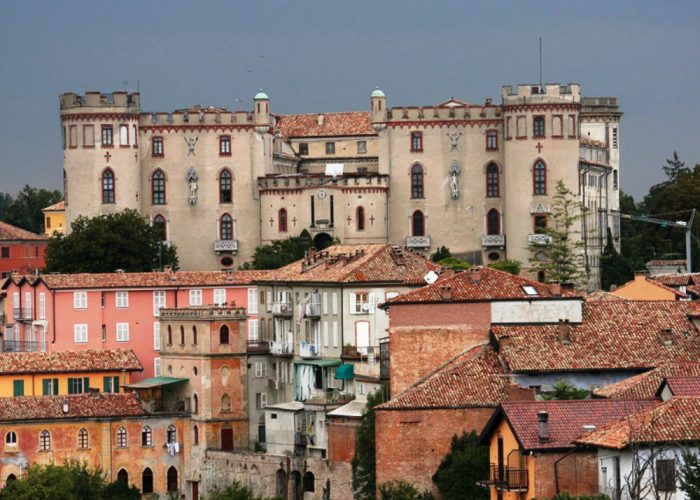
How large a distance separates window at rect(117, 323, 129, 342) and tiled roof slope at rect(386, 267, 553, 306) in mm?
30698

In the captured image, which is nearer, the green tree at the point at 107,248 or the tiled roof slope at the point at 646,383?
the tiled roof slope at the point at 646,383

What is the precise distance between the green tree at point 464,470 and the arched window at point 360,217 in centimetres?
6595

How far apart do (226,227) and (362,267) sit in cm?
4285

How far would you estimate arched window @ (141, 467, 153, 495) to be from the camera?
318 feet

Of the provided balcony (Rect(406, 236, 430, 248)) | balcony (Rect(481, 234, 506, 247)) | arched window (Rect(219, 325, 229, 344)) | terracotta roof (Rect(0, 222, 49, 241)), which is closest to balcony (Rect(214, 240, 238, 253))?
balcony (Rect(406, 236, 430, 248))

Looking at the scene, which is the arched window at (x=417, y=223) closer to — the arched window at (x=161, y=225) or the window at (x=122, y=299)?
the arched window at (x=161, y=225)

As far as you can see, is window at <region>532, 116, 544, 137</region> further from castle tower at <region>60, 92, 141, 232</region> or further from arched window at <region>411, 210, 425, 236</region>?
castle tower at <region>60, 92, 141, 232</region>

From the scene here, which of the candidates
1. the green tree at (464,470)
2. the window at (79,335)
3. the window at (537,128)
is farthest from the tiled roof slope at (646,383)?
the window at (537,128)

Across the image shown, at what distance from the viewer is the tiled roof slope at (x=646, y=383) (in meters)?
65.4

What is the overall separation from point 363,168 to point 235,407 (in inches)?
1901

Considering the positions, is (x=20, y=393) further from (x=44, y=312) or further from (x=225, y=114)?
(x=225, y=114)

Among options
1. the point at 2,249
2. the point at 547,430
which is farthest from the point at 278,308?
the point at 2,249

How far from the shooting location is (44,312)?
110312 millimetres

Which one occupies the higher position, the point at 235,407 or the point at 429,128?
the point at 429,128
